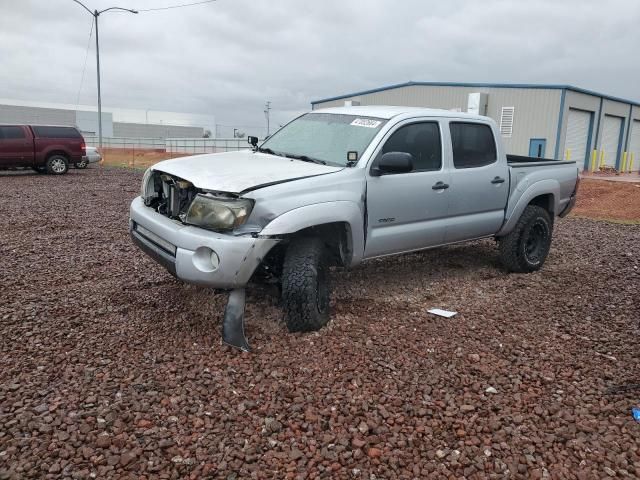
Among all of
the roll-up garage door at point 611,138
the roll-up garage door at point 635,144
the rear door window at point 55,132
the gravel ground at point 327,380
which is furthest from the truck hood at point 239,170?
the roll-up garage door at point 635,144

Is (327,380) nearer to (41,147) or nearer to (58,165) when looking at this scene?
(41,147)

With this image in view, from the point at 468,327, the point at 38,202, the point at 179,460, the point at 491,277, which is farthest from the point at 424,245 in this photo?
the point at 38,202

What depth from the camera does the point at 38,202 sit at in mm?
10992

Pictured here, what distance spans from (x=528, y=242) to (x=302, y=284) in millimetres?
3556

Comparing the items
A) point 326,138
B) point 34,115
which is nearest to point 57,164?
point 326,138

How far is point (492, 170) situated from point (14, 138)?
16485 mm

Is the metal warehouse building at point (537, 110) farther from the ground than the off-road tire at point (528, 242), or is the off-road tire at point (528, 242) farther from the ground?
the metal warehouse building at point (537, 110)

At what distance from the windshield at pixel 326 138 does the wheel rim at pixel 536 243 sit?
8.78ft

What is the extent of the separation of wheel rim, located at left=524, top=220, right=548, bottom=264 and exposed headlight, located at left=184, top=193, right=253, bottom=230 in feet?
12.9

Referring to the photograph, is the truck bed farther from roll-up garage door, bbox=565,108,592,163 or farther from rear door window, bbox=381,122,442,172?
roll-up garage door, bbox=565,108,592,163

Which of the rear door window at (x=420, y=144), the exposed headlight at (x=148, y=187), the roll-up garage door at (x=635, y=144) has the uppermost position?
the roll-up garage door at (x=635, y=144)

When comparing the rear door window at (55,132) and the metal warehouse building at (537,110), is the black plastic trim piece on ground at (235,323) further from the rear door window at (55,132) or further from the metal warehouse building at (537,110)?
the metal warehouse building at (537,110)

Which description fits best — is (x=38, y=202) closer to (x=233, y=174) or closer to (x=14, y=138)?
(x=14, y=138)

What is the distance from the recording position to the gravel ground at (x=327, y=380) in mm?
2691
